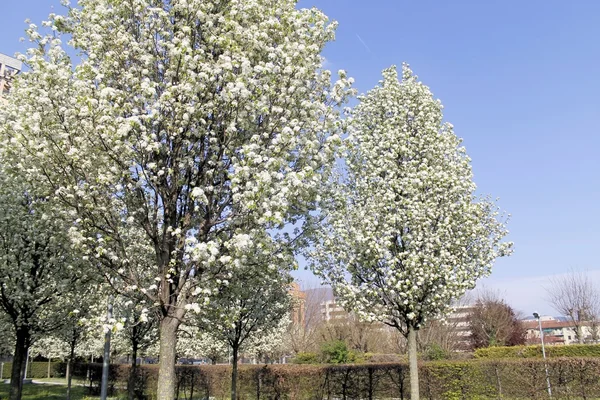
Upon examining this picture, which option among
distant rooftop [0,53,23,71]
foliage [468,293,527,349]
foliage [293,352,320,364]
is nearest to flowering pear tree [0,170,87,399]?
foliage [293,352,320,364]

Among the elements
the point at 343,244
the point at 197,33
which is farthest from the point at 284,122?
the point at 343,244

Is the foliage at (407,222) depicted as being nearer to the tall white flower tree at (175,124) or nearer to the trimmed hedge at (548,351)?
the tall white flower tree at (175,124)

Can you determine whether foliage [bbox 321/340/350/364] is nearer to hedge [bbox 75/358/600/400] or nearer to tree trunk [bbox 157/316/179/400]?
hedge [bbox 75/358/600/400]

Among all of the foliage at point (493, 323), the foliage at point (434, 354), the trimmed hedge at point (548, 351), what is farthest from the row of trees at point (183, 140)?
the foliage at point (493, 323)

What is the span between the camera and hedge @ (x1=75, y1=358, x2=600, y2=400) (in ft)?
67.0

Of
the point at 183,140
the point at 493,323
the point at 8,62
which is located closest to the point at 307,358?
the point at 493,323

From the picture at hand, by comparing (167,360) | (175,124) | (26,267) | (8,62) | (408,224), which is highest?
(8,62)

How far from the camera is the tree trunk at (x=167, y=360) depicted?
9.36 meters

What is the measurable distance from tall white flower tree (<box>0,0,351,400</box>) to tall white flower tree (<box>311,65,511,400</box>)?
12.9 ft

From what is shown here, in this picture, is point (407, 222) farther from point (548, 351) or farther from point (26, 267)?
point (548, 351)

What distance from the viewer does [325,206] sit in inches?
459

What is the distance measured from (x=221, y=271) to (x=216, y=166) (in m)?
2.23

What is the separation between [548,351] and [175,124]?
35163 millimetres

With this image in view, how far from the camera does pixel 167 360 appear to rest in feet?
31.2
